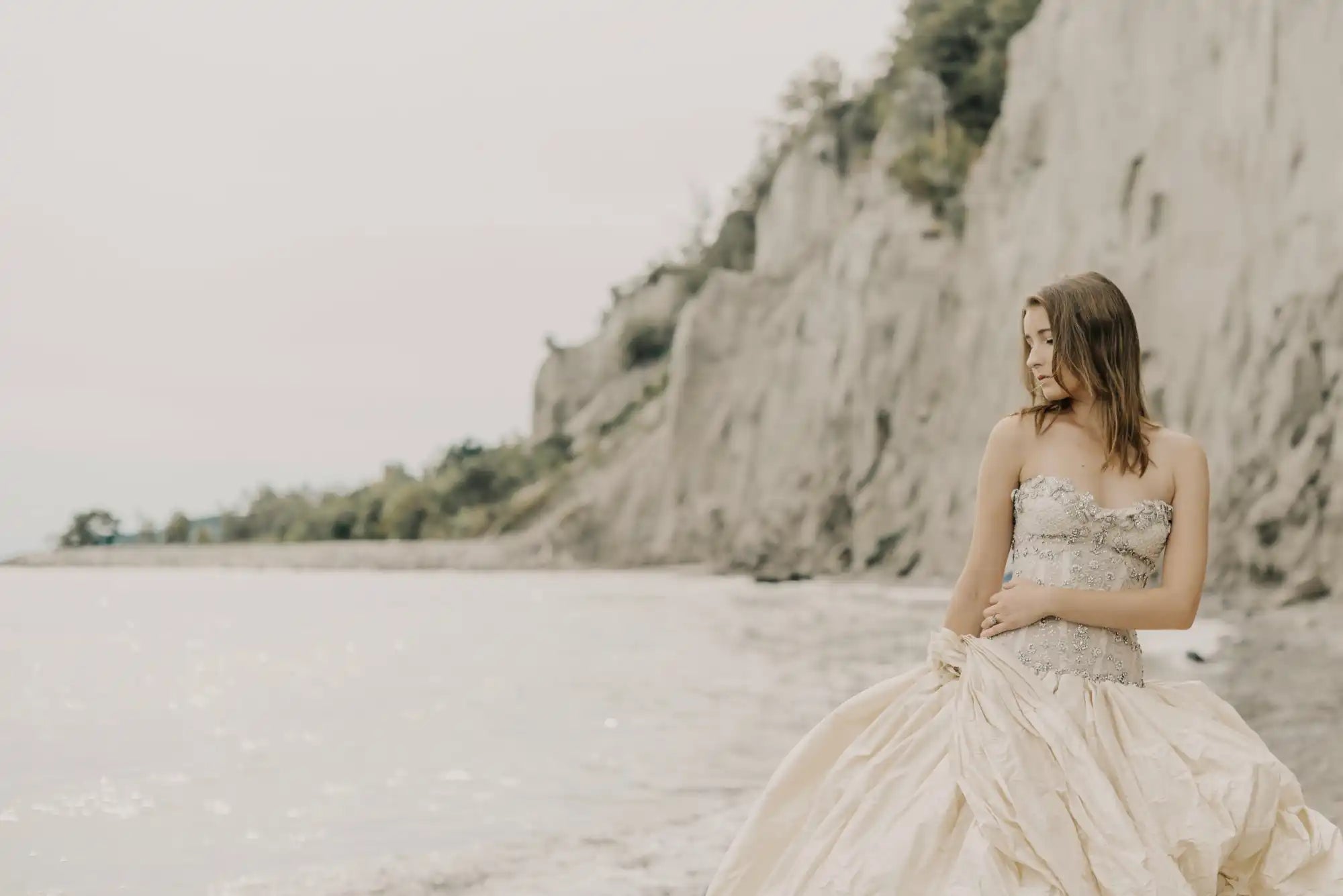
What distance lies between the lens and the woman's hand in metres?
2.65

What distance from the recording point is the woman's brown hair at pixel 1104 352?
8.60ft

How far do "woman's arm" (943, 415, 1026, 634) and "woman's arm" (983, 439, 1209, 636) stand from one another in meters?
0.08

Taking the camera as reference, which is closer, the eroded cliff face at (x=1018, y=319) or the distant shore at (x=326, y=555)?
the eroded cliff face at (x=1018, y=319)

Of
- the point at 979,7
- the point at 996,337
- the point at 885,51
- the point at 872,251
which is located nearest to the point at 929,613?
the point at 996,337

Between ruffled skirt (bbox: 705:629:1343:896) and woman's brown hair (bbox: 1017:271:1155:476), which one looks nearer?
ruffled skirt (bbox: 705:629:1343:896)

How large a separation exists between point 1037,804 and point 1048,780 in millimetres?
59

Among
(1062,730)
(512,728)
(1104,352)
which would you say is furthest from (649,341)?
(1062,730)

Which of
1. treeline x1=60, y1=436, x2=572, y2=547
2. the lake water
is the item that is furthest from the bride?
treeline x1=60, y1=436, x2=572, y2=547

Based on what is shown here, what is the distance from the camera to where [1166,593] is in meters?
2.64

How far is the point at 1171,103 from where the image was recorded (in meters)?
22.1

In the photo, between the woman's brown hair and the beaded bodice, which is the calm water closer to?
the beaded bodice

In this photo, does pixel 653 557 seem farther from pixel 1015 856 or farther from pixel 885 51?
pixel 1015 856

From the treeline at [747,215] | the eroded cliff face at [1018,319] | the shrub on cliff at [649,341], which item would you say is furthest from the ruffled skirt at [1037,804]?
the shrub on cliff at [649,341]

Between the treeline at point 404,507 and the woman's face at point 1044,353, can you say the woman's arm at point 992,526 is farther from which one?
the treeline at point 404,507
